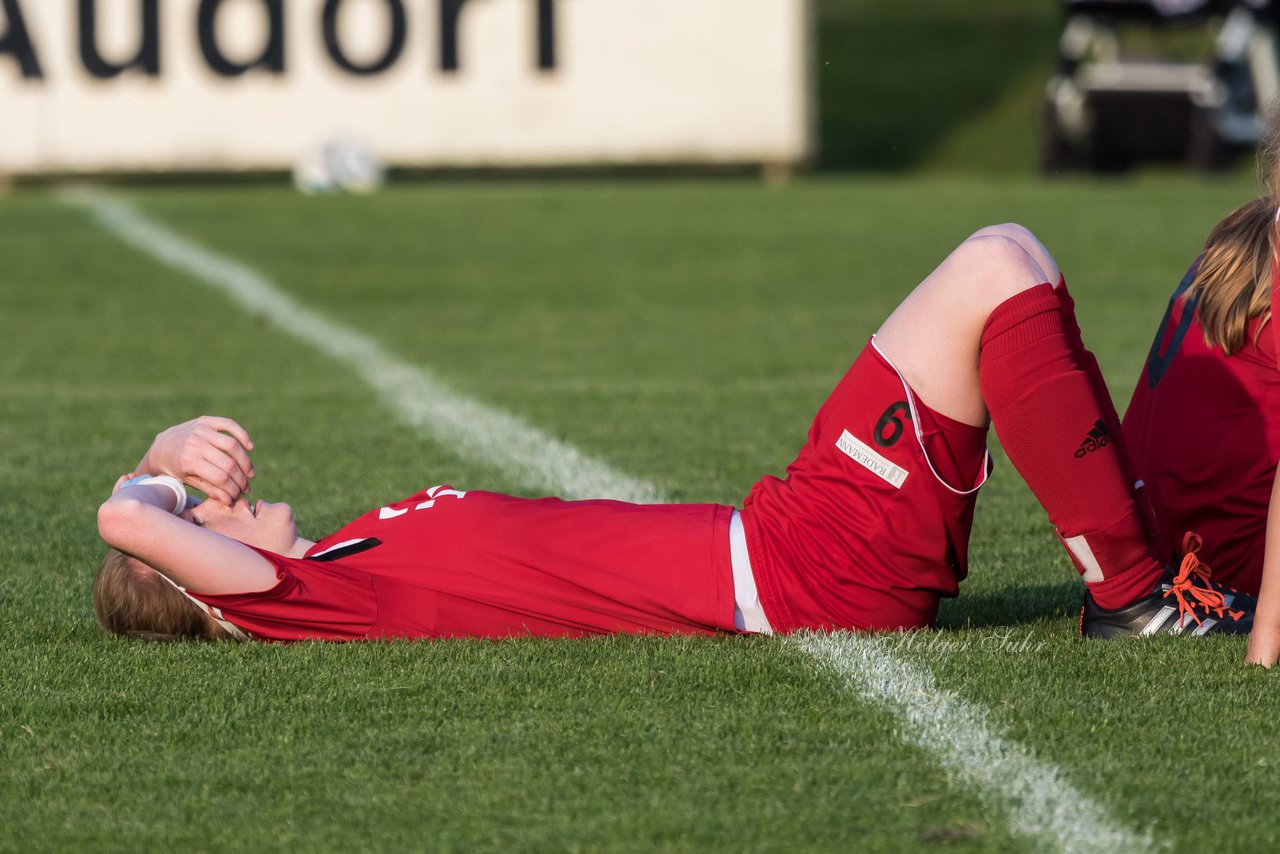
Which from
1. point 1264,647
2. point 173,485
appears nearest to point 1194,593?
point 1264,647

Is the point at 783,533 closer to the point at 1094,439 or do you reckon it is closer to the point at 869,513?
the point at 869,513

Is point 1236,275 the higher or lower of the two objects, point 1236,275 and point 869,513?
the higher

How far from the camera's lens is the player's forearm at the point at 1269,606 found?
330 cm

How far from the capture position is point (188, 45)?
19.2m

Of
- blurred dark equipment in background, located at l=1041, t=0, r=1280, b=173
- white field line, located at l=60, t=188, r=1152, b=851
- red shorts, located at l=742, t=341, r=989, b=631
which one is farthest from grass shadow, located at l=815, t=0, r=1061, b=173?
red shorts, located at l=742, t=341, r=989, b=631

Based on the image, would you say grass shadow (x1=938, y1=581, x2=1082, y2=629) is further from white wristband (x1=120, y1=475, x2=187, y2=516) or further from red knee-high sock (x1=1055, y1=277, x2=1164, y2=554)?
white wristband (x1=120, y1=475, x2=187, y2=516)

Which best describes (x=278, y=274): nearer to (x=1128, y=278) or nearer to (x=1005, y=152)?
(x=1128, y=278)

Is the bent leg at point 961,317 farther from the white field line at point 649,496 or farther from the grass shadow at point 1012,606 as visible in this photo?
the grass shadow at point 1012,606

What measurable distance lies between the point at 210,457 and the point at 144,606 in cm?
34

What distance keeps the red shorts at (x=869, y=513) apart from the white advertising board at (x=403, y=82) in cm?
1626

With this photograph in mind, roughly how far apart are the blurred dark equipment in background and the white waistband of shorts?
52.3ft

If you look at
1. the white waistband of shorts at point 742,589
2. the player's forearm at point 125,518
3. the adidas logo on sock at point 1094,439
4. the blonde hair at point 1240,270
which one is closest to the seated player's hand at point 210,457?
the player's forearm at point 125,518

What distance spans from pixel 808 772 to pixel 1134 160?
58.4ft

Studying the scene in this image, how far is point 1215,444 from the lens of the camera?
12.7 ft
